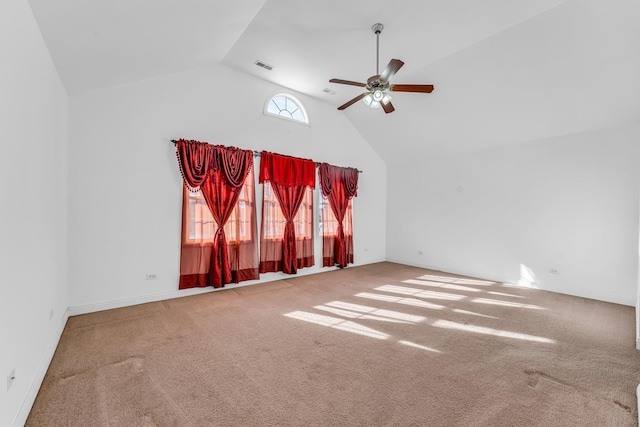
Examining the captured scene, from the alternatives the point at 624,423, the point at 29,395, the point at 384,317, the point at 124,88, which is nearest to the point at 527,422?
the point at 624,423

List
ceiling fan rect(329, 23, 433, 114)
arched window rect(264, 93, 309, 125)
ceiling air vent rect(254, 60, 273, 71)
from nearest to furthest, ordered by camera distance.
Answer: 1. ceiling fan rect(329, 23, 433, 114)
2. ceiling air vent rect(254, 60, 273, 71)
3. arched window rect(264, 93, 309, 125)

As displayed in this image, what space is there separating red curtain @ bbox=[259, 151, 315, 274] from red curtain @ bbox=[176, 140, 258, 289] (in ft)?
1.59

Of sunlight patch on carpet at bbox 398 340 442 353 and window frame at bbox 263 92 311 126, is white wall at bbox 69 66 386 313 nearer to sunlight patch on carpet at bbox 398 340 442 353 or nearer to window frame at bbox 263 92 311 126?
window frame at bbox 263 92 311 126

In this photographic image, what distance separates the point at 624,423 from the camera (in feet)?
6.04

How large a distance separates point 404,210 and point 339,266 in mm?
2227

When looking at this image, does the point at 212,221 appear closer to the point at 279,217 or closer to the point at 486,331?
the point at 279,217

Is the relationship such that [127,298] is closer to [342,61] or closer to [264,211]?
[264,211]

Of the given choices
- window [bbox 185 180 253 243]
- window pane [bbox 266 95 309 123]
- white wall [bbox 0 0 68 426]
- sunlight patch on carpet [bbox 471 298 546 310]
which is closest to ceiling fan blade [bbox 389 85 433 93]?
window pane [bbox 266 95 309 123]

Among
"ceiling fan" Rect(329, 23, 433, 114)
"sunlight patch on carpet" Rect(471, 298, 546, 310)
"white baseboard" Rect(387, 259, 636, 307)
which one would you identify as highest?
"ceiling fan" Rect(329, 23, 433, 114)

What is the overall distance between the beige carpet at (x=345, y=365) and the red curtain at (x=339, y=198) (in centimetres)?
211

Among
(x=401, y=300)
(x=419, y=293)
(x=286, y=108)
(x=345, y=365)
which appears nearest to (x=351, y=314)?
(x=401, y=300)

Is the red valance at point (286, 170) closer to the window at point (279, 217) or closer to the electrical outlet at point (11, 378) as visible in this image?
the window at point (279, 217)

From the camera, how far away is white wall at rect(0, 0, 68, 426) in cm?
166

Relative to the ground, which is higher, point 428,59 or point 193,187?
point 428,59
